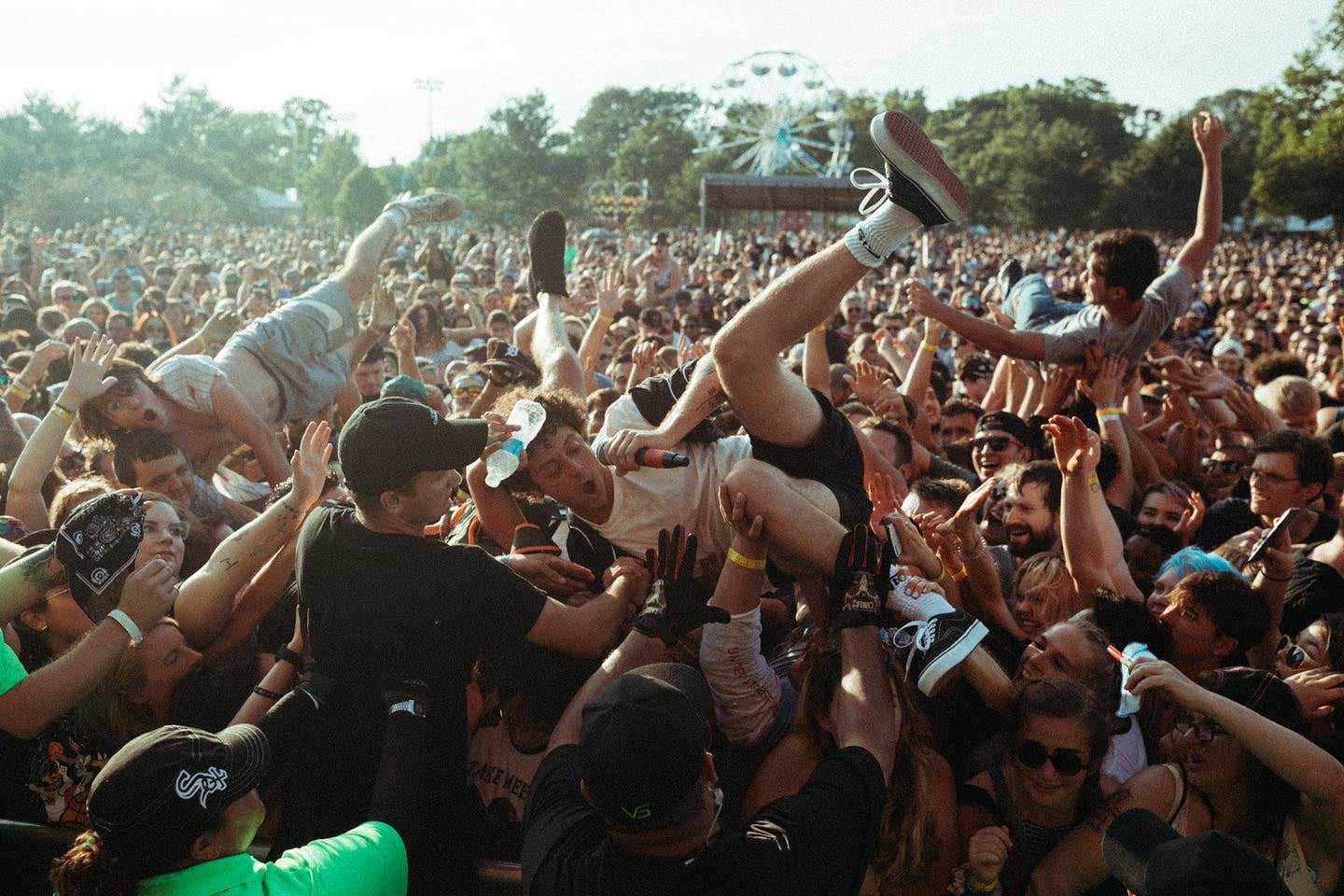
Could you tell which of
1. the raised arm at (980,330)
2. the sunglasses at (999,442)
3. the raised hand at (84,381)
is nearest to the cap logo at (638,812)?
the raised arm at (980,330)

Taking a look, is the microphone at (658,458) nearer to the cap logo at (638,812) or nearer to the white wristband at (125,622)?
the cap logo at (638,812)

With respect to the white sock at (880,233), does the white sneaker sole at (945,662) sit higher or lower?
lower

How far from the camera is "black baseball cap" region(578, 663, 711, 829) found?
178 cm

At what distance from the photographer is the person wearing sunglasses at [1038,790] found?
2.39 m

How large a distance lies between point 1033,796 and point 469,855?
1.45m

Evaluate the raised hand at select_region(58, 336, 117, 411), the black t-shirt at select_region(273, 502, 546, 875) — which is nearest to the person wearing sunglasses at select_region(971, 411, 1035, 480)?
the black t-shirt at select_region(273, 502, 546, 875)

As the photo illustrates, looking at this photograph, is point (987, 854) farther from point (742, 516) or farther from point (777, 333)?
point (777, 333)

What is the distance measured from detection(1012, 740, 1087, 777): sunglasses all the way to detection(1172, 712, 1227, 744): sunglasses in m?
0.33

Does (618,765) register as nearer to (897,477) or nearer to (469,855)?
(469,855)

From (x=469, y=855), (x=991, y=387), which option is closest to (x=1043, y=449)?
(x=991, y=387)

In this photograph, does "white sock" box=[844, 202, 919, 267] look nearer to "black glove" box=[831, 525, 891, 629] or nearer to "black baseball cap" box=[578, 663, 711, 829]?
"black glove" box=[831, 525, 891, 629]

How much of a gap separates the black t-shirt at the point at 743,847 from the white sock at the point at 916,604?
1.43 ft

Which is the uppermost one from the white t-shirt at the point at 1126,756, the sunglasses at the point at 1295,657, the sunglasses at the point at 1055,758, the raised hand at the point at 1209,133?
the raised hand at the point at 1209,133

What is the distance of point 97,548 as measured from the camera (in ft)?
8.39
